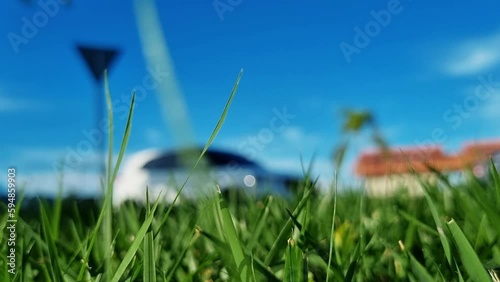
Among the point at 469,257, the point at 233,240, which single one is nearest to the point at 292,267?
the point at 233,240

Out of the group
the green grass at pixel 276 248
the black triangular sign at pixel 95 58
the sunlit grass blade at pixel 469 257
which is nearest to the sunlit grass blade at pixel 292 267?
the green grass at pixel 276 248

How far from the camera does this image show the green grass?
0.57 meters

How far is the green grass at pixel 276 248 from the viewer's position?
0.57 metres

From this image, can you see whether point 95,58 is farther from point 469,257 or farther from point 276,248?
point 469,257

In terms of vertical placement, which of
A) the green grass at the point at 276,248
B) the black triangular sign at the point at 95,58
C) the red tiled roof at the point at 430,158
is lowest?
the green grass at the point at 276,248

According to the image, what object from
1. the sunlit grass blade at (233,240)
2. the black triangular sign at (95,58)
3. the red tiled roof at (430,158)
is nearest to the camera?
the sunlit grass blade at (233,240)

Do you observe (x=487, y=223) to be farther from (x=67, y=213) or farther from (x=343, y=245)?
(x=67, y=213)

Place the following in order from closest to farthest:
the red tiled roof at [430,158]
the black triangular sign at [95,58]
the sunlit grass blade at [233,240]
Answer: the sunlit grass blade at [233,240] → the red tiled roof at [430,158] → the black triangular sign at [95,58]

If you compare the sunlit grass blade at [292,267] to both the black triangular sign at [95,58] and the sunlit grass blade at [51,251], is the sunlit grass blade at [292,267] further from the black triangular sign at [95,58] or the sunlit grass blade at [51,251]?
the black triangular sign at [95,58]

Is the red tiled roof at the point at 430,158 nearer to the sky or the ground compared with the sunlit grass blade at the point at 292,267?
nearer to the sky

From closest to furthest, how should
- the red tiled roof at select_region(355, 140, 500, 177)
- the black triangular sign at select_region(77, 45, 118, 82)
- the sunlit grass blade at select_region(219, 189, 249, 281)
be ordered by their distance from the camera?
the sunlit grass blade at select_region(219, 189, 249, 281) < the red tiled roof at select_region(355, 140, 500, 177) < the black triangular sign at select_region(77, 45, 118, 82)

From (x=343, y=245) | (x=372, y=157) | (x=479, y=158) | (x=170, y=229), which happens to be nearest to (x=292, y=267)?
(x=343, y=245)

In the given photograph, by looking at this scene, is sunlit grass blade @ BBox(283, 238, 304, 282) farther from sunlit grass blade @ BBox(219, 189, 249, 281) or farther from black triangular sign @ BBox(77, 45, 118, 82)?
black triangular sign @ BBox(77, 45, 118, 82)

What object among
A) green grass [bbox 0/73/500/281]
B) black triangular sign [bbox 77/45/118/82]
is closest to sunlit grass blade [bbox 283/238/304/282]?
green grass [bbox 0/73/500/281]
